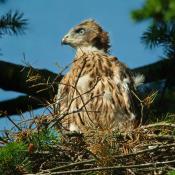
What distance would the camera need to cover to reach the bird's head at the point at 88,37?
402 inches

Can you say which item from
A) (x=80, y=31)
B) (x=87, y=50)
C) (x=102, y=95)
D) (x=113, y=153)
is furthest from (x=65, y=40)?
(x=113, y=153)

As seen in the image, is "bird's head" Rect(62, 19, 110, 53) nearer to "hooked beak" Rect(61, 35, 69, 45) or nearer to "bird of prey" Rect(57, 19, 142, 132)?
"hooked beak" Rect(61, 35, 69, 45)

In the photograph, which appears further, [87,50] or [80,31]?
[80,31]

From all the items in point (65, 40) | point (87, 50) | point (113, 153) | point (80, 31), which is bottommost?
point (113, 153)

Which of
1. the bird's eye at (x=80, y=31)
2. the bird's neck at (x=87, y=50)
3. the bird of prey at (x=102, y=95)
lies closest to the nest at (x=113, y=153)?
the bird of prey at (x=102, y=95)

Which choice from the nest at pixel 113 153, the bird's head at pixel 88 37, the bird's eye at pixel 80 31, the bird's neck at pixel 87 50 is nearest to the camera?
the nest at pixel 113 153

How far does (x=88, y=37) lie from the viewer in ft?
34.1

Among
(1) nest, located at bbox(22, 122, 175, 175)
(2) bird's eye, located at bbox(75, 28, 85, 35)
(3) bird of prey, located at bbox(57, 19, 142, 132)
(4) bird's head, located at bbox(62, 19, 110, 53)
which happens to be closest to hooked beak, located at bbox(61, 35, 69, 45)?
(4) bird's head, located at bbox(62, 19, 110, 53)

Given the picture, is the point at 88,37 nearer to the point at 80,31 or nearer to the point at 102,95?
the point at 80,31

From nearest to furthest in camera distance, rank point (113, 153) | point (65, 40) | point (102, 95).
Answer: point (113, 153) → point (102, 95) → point (65, 40)

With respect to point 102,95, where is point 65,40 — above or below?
above

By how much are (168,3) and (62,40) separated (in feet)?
11.1

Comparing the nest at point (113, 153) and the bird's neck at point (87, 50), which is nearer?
the nest at point (113, 153)

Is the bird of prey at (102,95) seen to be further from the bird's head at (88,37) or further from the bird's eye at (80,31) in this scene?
the bird's eye at (80,31)
